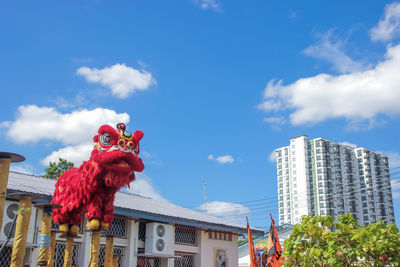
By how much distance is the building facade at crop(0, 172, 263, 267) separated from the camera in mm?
12953

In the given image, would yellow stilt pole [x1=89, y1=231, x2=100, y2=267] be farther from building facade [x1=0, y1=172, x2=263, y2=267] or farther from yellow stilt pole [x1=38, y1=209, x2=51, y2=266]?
building facade [x1=0, y1=172, x2=263, y2=267]

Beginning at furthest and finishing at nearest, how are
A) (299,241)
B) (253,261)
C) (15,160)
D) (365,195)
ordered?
(365,195) → (253,261) → (299,241) → (15,160)

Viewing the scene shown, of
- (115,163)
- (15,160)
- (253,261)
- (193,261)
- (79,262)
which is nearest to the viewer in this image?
(15,160)

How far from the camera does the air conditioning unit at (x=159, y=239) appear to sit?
1582cm

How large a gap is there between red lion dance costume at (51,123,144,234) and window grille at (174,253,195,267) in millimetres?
7067

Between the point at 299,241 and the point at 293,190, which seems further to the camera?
the point at 293,190

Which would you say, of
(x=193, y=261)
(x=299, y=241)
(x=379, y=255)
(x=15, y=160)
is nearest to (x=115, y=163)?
(x=15, y=160)

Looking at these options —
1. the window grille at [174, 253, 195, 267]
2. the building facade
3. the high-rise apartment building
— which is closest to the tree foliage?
the building facade

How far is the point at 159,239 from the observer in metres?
16.1

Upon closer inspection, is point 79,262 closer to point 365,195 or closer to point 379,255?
point 379,255

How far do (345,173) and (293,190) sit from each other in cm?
1108

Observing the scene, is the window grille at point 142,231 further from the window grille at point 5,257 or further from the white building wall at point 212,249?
the window grille at point 5,257

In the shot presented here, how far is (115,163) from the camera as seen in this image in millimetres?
10734

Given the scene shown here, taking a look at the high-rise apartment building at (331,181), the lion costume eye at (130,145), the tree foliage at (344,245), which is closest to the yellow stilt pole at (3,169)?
the lion costume eye at (130,145)
